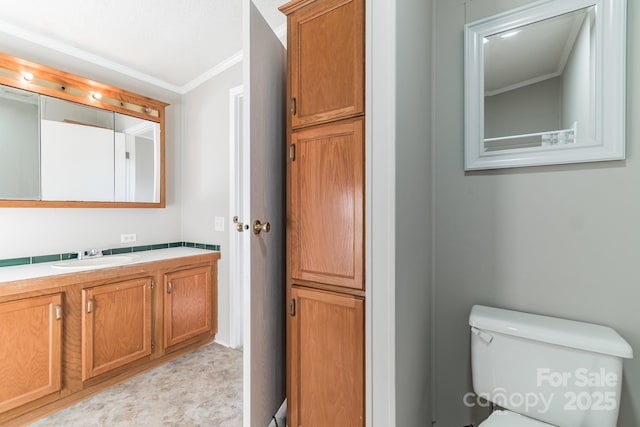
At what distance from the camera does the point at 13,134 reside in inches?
70.0

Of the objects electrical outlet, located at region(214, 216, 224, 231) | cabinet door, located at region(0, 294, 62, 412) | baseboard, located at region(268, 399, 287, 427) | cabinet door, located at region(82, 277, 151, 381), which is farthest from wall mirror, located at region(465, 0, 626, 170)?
cabinet door, located at region(0, 294, 62, 412)

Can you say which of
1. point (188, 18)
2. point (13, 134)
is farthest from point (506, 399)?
point (13, 134)

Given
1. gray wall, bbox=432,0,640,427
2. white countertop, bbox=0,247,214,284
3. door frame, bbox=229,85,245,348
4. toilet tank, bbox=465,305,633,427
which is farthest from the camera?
door frame, bbox=229,85,245,348

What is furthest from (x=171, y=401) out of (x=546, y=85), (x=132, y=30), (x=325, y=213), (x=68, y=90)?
(x=546, y=85)

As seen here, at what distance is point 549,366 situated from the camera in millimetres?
1015

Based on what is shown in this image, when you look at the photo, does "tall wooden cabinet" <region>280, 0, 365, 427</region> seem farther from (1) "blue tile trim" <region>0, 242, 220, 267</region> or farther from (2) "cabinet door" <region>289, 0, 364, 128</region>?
(1) "blue tile trim" <region>0, 242, 220, 267</region>

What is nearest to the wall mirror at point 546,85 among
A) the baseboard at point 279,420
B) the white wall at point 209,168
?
the baseboard at point 279,420

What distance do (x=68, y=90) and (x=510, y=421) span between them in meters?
3.16

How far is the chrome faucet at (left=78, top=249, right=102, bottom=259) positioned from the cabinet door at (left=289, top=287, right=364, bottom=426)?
180 centimetres

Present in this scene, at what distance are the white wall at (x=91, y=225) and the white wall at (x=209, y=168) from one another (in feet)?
0.33

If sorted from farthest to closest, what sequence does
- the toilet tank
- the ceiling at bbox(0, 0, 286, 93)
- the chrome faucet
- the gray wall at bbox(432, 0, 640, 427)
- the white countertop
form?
1. the chrome faucet
2. the ceiling at bbox(0, 0, 286, 93)
3. the white countertop
4. the gray wall at bbox(432, 0, 640, 427)
5. the toilet tank

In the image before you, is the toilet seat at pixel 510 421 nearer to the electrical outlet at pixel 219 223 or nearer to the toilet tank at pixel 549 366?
the toilet tank at pixel 549 366

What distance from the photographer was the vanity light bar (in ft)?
5.79

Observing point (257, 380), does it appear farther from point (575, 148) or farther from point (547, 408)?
point (575, 148)
